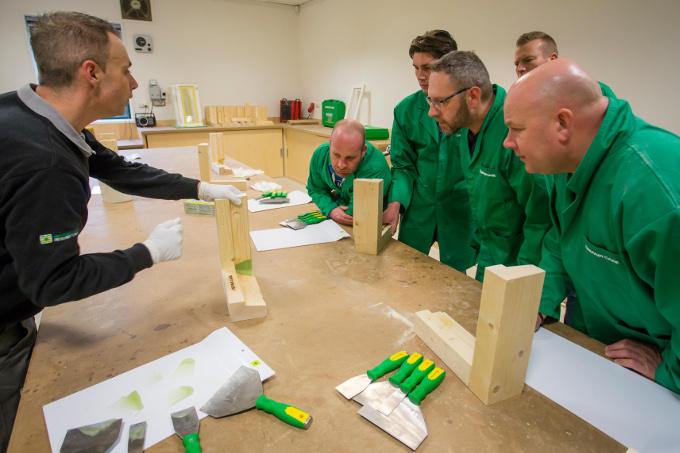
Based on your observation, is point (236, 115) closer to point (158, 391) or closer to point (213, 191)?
point (213, 191)

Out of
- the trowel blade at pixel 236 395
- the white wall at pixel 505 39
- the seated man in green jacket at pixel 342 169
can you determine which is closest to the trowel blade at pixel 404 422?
the trowel blade at pixel 236 395

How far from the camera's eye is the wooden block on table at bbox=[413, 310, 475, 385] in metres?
0.86

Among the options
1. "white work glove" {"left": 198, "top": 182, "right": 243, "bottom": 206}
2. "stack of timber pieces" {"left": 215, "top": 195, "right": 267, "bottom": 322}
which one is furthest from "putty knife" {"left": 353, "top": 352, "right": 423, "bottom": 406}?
"white work glove" {"left": 198, "top": 182, "right": 243, "bottom": 206}

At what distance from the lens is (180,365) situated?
90cm

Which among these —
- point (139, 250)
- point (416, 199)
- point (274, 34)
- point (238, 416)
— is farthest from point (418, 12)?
point (238, 416)

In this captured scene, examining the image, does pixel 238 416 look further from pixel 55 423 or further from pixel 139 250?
pixel 139 250

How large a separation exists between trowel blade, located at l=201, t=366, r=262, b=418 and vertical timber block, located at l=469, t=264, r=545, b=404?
0.48 m

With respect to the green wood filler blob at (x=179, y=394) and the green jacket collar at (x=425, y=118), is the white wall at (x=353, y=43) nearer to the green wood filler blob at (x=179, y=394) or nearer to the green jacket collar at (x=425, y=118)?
the green jacket collar at (x=425, y=118)

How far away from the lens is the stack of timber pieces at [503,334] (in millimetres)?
726

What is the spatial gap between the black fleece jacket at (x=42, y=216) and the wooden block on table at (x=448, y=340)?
0.82 metres

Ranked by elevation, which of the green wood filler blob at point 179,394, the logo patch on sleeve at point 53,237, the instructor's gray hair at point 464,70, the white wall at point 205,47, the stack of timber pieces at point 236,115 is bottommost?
the green wood filler blob at point 179,394

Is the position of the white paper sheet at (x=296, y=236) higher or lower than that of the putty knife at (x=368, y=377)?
higher

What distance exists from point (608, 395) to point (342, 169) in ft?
4.75

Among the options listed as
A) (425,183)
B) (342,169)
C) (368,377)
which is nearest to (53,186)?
(368,377)
